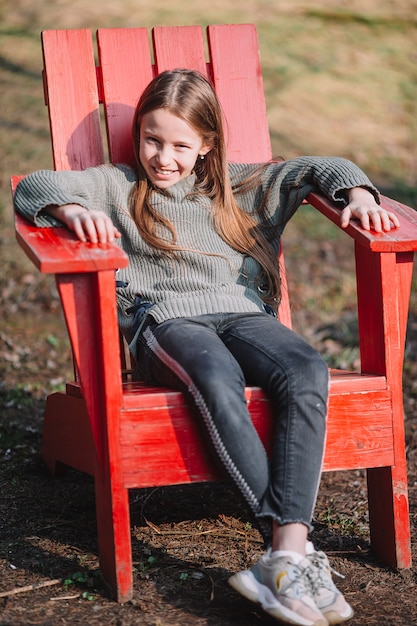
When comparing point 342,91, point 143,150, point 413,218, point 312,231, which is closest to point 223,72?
point 143,150

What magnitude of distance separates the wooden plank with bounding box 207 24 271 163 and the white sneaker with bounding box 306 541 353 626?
5.57 ft

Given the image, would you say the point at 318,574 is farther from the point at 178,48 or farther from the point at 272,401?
the point at 178,48

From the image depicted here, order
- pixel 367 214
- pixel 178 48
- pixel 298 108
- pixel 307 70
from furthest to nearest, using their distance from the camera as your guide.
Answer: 1. pixel 307 70
2. pixel 298 108
3. pixel 178 48
4. pixel 367 214

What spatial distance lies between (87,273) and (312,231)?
14.7 feet

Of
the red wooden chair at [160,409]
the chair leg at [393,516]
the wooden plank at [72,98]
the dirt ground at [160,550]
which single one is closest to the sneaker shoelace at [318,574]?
the dirt ground at [160,550]

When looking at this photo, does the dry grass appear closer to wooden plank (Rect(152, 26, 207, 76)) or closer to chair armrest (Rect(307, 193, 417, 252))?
wooden plank (Rect(152, 26, 207, 76))

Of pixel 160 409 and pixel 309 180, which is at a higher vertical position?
pixel 309 180

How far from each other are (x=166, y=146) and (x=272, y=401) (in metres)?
0.93

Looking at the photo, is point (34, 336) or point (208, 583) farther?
point (34, 336)

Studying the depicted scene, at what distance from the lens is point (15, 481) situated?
2973 mm

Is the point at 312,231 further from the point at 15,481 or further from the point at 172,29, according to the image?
the point at 15,481

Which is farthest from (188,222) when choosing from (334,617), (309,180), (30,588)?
(334,617)

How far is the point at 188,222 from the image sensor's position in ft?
8.98

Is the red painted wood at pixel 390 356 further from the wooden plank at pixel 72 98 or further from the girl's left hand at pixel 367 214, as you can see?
the wooden plank at pixel 72 98
